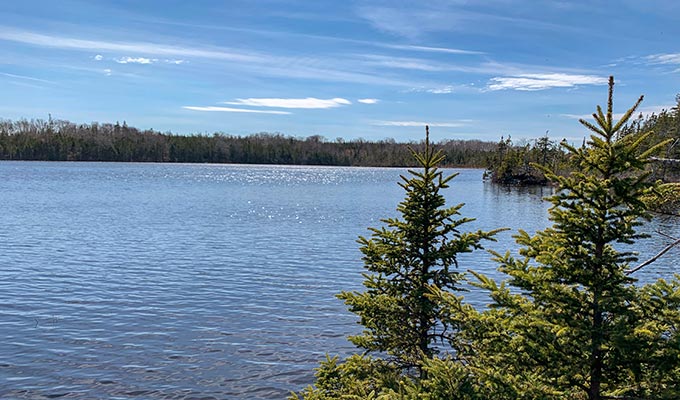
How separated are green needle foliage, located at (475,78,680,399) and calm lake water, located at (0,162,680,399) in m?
2.12

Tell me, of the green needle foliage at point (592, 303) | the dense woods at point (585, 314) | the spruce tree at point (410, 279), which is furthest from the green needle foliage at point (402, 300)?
the green needle foliage at point (592, 303)

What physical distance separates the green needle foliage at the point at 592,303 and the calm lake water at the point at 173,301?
83.3 inches

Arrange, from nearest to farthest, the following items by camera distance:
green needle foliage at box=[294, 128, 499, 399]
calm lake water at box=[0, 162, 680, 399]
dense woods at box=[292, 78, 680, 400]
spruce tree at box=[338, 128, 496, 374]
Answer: dense woods at box=[292, 78, 680, 400] < green needle foliage at box=[294, 128, 499, 399] < spruce tree at box=[338, 128, 496, 374] < calm lake water at box=[0, 162, 680, 399]

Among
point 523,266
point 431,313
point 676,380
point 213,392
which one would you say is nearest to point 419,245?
point 431,313

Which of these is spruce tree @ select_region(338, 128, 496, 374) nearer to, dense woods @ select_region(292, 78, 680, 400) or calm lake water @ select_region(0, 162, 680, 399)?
dense woods @ select_region(292, 78, 680, 400)

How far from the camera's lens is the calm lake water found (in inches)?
673

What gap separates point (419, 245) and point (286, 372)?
984 centimetres

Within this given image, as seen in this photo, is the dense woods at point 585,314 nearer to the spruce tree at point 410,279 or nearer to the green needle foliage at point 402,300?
the green needle foliage at point 402,300

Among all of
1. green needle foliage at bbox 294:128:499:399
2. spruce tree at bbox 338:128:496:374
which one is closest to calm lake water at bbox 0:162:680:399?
spruce tree at bbox 338:128:496:374

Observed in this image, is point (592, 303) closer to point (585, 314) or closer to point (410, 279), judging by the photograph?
point (585, 314)

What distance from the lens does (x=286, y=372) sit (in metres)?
17.8

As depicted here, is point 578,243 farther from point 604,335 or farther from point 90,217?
point 90,217

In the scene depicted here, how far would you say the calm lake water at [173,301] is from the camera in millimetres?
17094

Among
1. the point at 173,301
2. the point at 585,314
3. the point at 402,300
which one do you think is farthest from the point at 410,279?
the point at 173,301
